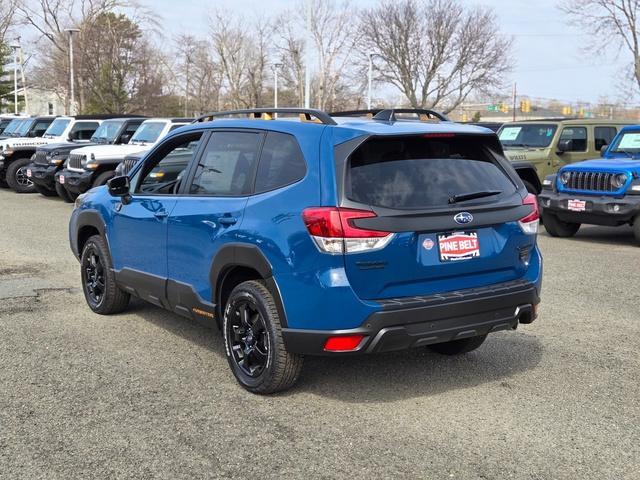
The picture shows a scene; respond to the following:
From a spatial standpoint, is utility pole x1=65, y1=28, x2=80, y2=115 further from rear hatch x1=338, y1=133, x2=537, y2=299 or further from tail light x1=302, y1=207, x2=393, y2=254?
tail light x1=302, y1=207, x2=393, y2=254

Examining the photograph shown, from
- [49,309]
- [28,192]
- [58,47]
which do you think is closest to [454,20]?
[58,47]

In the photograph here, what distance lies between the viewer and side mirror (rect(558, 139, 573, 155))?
13469mm

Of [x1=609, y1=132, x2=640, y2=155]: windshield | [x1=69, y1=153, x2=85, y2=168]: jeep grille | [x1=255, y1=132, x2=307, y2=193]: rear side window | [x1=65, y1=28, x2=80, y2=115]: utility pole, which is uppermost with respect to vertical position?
[x1=65, y1=28, x2=80, y2=115]: utility pole

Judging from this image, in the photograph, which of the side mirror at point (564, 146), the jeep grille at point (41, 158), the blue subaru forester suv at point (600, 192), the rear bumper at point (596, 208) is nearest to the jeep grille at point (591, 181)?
the blue subaru forester suv at point (600, 192)

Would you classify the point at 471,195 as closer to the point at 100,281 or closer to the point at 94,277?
the point at 100,281

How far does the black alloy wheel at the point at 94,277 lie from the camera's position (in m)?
6.33

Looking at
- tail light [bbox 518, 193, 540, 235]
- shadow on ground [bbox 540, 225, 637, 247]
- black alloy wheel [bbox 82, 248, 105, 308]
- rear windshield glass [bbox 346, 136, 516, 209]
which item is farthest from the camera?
shadow on ground [bbox 540, 225, 637, 247]

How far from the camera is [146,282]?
5492 mm

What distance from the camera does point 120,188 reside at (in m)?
5.77

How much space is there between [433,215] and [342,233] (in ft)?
1.87

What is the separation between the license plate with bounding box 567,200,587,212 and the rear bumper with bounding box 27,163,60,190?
11.0 metres

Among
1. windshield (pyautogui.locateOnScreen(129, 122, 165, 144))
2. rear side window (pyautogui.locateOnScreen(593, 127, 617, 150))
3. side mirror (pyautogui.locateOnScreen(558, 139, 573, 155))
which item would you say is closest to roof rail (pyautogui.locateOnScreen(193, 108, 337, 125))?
side mirror (pyautogui.locateOnScreen(558, 139, 573, 155))

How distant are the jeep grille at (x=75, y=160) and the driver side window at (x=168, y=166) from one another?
31.9ft

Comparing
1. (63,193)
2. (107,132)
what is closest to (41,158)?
(63,193)
